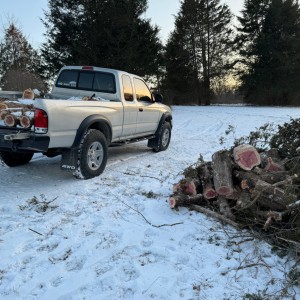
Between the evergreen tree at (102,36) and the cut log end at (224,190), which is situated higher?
the evergreen tree at (102,36)

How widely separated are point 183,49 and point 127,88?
29.3 meters

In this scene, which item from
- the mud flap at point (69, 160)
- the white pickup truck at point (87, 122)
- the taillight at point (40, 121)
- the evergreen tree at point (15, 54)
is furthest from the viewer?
the evergreen tree at point (15, 54)

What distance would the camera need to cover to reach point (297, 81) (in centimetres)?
3306

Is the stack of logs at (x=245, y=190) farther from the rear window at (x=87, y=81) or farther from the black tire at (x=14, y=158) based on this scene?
the black tire at (x=14, y=158)

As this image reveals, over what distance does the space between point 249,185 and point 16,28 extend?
29388 mm

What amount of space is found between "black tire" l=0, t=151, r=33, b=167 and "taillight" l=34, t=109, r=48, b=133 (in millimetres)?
1859

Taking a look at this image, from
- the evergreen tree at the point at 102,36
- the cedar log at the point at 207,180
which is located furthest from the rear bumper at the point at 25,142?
the evergreen tree at the point at 102,36

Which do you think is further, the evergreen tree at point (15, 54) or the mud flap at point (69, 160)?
the evergreen tree at point (15, 54)

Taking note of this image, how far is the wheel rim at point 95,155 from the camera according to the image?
5957mm

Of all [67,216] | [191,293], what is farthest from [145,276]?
[67,216]

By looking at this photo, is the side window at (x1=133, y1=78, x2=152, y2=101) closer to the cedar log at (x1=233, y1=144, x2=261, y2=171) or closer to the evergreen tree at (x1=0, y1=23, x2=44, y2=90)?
the cedar log at (x1=233, y1=144, x2=261, y2=171)

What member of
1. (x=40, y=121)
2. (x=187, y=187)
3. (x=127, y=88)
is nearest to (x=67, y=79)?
(x=127, y=88)

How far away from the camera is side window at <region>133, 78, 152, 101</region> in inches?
316

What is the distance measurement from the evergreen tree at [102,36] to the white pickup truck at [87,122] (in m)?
14.1
